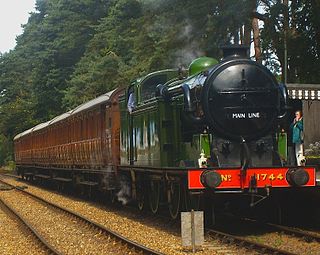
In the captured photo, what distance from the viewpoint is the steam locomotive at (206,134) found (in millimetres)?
10602

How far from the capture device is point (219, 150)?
11.2m

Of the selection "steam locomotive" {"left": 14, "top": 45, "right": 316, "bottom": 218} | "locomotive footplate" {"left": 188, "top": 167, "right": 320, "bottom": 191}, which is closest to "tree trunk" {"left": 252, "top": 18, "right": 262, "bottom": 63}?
"steam locomotive" {"left": 14, "top": 45, "right": 316, "bottom": 218}

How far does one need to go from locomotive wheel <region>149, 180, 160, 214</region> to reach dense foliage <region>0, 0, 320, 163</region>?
1186 centimetres

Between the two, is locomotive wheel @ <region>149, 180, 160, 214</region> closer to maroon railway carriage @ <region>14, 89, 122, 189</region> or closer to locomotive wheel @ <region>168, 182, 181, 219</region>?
locomotive wheel @ <region>168, 182, 181, 219</region>

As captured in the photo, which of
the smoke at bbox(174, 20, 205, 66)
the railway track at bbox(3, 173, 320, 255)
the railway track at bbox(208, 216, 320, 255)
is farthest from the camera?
the smoke at bbox(174, 20, 205, 66)

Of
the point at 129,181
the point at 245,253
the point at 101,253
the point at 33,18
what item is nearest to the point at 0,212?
the point at 129,181

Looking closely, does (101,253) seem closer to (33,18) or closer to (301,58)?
(301,58)

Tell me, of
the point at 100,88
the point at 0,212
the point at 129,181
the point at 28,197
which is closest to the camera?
the point at 129,181

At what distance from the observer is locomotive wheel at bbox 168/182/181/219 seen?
1213cm

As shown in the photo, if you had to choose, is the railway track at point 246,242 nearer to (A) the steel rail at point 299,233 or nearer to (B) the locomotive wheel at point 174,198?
(A) the steel rail at point 299,233

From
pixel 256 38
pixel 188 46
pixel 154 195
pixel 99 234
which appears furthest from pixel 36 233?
pixel 256 38

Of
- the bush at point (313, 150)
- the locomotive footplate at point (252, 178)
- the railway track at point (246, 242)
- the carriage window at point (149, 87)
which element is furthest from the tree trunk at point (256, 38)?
the locomotive footplate at point (252, 178)

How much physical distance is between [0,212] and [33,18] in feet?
232

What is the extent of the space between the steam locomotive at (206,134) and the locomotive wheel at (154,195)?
2cm
